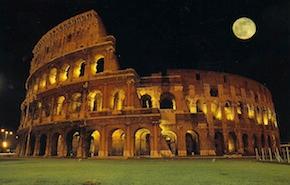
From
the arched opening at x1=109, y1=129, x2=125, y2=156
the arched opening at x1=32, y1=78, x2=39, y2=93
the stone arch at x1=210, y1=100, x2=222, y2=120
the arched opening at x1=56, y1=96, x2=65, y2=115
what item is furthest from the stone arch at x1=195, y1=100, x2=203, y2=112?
the arched opening at x1=32, y1=78, x2=39, y2=93

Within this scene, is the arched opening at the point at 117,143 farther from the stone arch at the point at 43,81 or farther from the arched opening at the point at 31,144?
the stone arch at the point at 43,81

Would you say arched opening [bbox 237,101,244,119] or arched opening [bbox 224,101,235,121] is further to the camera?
arched opening [bbox 237,101,244,119]

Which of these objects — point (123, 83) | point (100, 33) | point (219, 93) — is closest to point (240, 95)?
point (219, 93)

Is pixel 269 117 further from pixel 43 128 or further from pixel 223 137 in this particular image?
pixel 43 128

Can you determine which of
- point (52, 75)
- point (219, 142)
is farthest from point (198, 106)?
point (52, 75)

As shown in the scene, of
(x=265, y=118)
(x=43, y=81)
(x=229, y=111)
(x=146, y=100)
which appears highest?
(x=43, y=81)

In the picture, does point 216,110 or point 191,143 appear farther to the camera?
point 216,110

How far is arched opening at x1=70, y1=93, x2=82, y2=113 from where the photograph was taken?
21859 mm

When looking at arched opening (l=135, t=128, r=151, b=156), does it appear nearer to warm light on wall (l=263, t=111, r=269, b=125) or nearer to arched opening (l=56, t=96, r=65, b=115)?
arched opening (l=56, t=96, r=65, b=115)

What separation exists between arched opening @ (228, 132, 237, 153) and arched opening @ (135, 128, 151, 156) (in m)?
10.6

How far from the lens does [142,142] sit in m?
21.7

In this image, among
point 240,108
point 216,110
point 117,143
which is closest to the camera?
point 117,143

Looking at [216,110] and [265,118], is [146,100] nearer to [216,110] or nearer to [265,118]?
[216,110]

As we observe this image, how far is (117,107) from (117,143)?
367 centimetres
